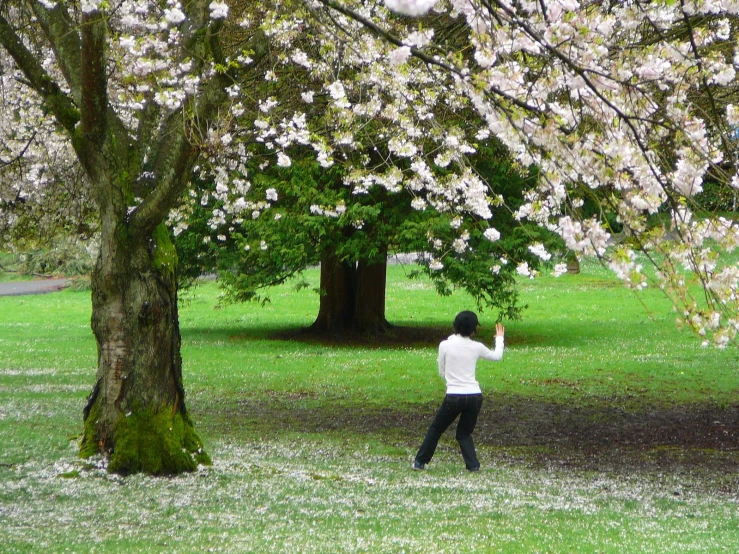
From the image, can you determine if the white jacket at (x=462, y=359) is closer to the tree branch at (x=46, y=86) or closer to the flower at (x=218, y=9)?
the flower at (x=218, y=9)

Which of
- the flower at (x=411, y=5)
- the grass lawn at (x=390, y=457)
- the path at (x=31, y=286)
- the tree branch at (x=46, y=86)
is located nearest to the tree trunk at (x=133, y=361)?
the grass lawn at (x=390, y=457)

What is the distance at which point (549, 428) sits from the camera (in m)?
12.1

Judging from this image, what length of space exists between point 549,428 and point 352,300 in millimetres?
12615

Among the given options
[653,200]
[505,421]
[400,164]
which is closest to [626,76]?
[653,200]

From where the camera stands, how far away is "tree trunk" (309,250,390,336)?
23.5 m

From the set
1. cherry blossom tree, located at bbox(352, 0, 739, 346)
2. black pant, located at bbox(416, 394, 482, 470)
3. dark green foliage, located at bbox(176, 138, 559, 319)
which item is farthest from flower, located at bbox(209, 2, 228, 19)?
dark green foliage, located at bbox(176, 138, 559, 319)

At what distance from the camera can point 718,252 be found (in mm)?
5844

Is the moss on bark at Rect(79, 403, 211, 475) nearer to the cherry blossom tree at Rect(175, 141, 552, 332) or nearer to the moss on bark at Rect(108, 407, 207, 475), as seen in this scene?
the moss on bark at Rect(108, 407, 207, 475)

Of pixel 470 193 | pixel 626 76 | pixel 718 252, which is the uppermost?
pixel 626 76

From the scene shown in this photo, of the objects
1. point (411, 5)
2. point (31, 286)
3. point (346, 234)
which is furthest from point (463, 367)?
point (31, 286)

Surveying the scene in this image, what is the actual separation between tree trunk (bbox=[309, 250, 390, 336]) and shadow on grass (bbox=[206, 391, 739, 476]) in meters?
8.57

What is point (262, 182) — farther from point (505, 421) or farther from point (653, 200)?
point (653, 200)

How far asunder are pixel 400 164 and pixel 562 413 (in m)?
6.85

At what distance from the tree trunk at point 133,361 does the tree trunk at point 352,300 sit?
48.5ft
